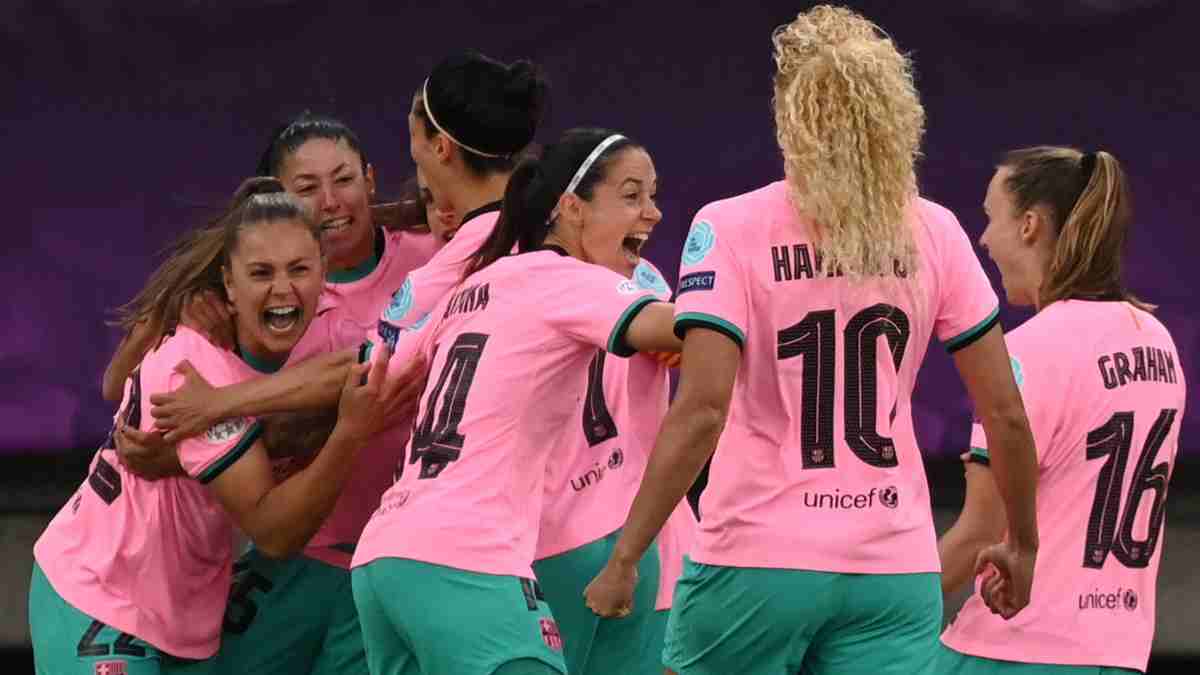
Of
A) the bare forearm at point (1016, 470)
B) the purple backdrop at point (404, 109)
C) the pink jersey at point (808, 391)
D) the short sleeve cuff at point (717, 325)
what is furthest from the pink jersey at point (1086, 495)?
the purple backdrop at point (404, 109)

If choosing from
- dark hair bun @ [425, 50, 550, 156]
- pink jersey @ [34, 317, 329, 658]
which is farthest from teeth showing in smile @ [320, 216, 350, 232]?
pink jersey @ [34, 317, 329, 658]

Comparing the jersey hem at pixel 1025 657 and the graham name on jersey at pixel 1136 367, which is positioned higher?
the graham name on jersey at pixel 1136 367

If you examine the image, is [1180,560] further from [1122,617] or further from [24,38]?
[24,38]

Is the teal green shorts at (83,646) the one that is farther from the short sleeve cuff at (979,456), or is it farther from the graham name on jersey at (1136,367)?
the graham name on jersey at (1136,367)

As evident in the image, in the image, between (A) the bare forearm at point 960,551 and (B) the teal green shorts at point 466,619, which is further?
(A) the bare forearm at point 960,551

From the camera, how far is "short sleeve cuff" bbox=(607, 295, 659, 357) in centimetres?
448

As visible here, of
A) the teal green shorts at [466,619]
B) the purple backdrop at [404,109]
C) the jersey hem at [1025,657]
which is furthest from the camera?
the purple backdrop at [404,109]

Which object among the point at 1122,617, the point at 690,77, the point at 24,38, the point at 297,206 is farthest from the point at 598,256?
the point at 24,38

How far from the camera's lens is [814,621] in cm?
445

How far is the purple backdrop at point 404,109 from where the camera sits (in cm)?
770

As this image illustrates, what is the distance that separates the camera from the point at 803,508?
4449 millimetres

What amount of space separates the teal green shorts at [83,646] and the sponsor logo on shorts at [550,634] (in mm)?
1095

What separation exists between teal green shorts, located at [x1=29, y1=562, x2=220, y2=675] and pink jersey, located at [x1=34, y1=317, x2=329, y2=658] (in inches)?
0.9

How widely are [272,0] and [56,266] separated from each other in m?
1.17
